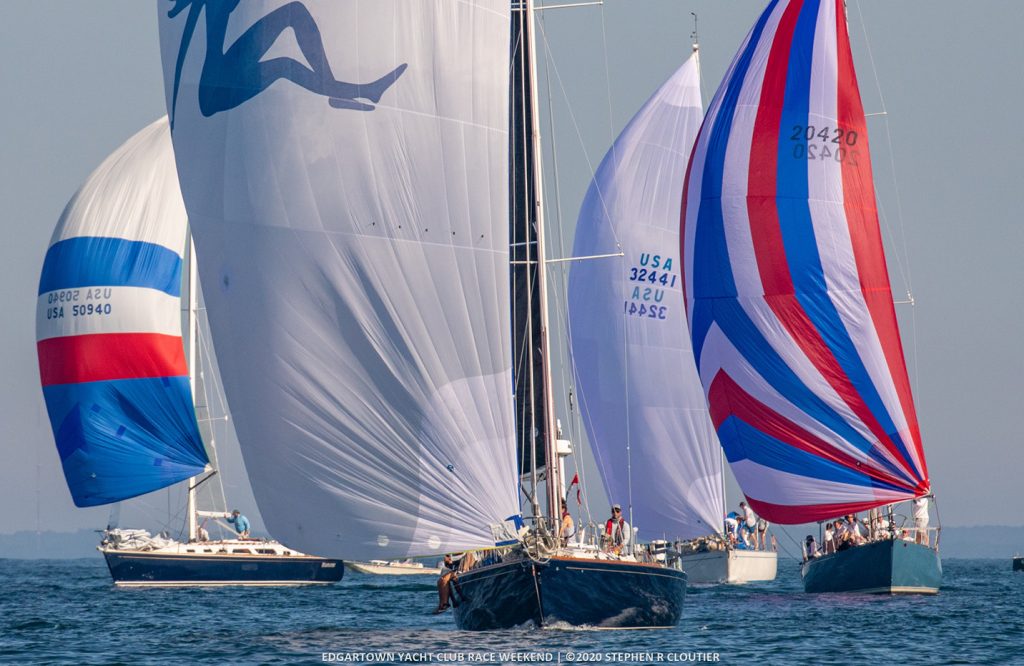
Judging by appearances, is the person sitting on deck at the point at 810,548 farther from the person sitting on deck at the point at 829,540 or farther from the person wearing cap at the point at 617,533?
the person wearing cap at the point at 617,533

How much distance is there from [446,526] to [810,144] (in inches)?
586

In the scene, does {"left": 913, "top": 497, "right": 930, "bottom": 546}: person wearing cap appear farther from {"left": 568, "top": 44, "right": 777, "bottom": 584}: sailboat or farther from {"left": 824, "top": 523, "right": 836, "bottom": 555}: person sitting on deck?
{"left": 568, "top": 44, "right": 777, "bottom": 584}: sailboat

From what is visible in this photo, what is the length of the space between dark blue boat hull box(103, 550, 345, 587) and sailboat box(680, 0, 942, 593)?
1765 cm

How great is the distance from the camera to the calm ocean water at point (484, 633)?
21578mm

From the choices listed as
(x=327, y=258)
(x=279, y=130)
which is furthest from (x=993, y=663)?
(x=279, y=130)

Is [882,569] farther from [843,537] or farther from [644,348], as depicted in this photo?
[644,348]

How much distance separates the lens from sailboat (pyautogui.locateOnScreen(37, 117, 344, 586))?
1750 inches

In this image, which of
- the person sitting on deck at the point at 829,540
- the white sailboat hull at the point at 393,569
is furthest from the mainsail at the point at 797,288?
the white sailboat hull at the point at 393,569

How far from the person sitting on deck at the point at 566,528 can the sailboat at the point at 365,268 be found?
1122 mm

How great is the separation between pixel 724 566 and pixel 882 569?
32.0 ft

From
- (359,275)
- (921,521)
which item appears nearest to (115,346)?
(921,521)

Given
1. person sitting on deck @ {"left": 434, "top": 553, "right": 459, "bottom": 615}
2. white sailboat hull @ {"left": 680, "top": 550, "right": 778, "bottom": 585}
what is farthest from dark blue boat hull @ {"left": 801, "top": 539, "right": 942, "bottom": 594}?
person sitting on deck @ {"left": 434, "top": 553, "right": 459, "bottom": 615}

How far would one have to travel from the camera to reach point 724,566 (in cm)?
4191

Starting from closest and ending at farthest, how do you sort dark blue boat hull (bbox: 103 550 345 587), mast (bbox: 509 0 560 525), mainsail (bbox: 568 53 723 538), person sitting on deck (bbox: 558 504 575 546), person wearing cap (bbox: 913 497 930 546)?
person sitting on deck (bbox: 558 504 575 546) < mast (bbox: 509 0 560 525) < person wearing cap (bbox: 913 497 930 546) < mainsail (bbox: 568 53 723 538) < dark blue boat hull (bbox: 103 550 345 587)
